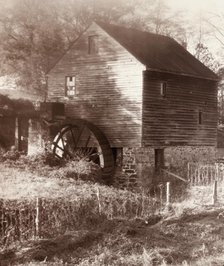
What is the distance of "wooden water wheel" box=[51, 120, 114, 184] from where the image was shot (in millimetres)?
26734

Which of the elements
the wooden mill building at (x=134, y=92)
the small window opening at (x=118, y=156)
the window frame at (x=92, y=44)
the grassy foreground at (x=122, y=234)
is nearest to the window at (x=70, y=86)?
the wooden mill building at (x=134, y=92)

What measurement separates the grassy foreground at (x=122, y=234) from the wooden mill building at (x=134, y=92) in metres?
6.31

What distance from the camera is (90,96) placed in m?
28.5

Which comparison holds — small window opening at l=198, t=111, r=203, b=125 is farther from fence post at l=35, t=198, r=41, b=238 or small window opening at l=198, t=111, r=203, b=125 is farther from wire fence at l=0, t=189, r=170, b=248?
fence post at l=35, t=198, r=41, b=238

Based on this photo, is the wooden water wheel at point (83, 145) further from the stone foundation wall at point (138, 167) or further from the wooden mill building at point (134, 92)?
the wooden mill building at point (134, 92)

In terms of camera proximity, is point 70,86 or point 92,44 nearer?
point 92,44

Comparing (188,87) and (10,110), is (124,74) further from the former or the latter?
(10,110)

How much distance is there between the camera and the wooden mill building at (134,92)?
2665cm

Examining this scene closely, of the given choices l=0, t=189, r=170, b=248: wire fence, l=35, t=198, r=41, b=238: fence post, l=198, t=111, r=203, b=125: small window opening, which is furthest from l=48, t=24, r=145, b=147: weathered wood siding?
l=35, t=198, r=41, b=238: fence post

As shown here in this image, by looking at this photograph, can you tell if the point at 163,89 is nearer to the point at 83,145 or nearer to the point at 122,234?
the point at 83,145

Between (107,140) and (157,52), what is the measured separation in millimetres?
5904

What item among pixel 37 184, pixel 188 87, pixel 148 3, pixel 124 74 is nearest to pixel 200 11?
pixel 148 3

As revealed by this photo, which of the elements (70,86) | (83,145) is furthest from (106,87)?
(83,145)

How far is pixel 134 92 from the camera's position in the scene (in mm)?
26656
